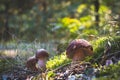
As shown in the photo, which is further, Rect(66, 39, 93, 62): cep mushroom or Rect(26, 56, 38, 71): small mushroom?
Rect(26, 56, 38, 71): small mushroom

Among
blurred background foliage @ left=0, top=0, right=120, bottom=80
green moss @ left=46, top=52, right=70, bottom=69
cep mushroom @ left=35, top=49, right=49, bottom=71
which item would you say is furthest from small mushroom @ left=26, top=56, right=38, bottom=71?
blurred background foliage @ left=0, top=0, right=120, bottom=80

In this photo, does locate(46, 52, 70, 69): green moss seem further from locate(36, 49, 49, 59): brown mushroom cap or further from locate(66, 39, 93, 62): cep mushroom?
locate(66, 39, 93, 62): cep mushroom

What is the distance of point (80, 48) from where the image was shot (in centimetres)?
368

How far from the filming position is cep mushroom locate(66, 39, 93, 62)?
12.0ft

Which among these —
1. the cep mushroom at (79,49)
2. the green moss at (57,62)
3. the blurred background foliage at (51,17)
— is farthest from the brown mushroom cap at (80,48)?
the blurred background foliage at (51,17)

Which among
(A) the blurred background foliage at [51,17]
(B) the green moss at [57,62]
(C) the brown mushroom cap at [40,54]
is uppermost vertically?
(A) the blurred background foliage at [51,17]

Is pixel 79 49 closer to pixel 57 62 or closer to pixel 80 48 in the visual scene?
pixel 80 48

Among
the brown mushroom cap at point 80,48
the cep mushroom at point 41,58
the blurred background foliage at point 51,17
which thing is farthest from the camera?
the blurred background foliage at point 51,17

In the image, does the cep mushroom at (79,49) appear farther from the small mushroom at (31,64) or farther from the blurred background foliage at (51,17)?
the blurred background foliage at (51,17)

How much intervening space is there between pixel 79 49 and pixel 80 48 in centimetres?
3

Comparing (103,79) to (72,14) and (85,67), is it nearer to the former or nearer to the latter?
(85,67)

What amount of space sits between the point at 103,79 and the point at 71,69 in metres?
0.59

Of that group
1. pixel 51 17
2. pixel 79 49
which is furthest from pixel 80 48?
pixel 51 17

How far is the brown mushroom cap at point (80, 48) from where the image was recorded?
3.65 meters
